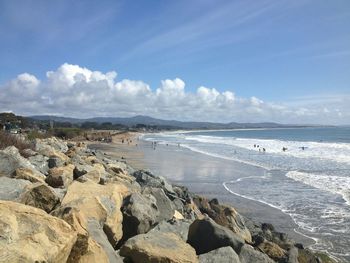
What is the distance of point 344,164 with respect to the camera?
35094 millimetres

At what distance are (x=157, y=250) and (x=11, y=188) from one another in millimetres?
2938

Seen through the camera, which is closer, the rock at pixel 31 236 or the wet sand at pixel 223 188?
the rock at pixel 31 236

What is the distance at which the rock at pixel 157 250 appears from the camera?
5766 mm

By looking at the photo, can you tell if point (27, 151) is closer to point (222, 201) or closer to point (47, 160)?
point (47, 160)

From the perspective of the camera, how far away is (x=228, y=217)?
12336mm

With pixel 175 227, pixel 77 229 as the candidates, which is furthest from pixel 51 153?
pixel 77 229

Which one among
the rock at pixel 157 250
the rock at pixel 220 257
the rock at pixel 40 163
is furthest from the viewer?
the rock at pixel 40 163

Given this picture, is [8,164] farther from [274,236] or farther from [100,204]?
[274,236]

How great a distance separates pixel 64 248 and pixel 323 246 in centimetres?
1011

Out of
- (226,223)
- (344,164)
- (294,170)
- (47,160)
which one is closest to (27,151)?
(47,160)

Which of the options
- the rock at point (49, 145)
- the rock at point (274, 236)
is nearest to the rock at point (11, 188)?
the rock at point (274, 236)

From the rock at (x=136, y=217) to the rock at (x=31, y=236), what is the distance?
272 cm

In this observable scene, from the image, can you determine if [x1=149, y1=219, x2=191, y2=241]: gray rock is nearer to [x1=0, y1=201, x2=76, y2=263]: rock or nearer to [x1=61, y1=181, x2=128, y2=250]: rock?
[x1=61, y1=181, x2=128, y2=250]: rock

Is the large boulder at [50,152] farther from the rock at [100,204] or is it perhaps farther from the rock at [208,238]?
the rock at [208,238]
